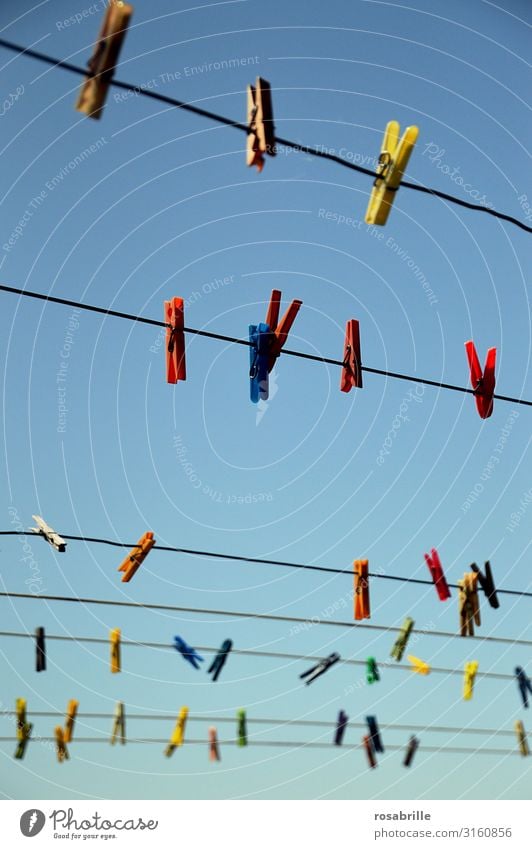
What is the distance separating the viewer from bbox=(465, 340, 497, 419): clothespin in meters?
4.80

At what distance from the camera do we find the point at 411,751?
592 cm

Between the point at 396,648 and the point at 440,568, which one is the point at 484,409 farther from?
the point at 396,648

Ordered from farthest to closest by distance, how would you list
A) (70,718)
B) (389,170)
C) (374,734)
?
(374,734)
(70,718)
(389,170)

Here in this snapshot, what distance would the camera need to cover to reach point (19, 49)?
A: 283 centimetres

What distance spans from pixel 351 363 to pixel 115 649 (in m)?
2.02

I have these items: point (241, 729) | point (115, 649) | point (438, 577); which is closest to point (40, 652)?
point (115, 649)

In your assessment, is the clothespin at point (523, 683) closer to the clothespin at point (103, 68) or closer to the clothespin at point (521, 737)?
the clothespin at point (521, 737)

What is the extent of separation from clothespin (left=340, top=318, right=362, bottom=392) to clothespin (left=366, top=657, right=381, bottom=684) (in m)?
1.85

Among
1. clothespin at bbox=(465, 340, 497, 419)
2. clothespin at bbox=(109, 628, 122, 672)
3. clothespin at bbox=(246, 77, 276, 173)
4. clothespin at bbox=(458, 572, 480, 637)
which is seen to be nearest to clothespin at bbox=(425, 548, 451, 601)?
clothespin at bbox=(458, 572, 480, 637)

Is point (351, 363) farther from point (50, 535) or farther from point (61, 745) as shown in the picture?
point (61, 745)

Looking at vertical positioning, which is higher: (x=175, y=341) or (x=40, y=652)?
(x=175, y=341)

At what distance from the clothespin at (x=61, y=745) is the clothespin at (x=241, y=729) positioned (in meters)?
1.04

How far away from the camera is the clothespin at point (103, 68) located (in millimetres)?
2891

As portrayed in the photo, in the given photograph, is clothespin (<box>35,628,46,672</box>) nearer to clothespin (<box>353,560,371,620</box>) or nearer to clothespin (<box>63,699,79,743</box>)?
clothespin (<box>63,699,79,743</box>)
